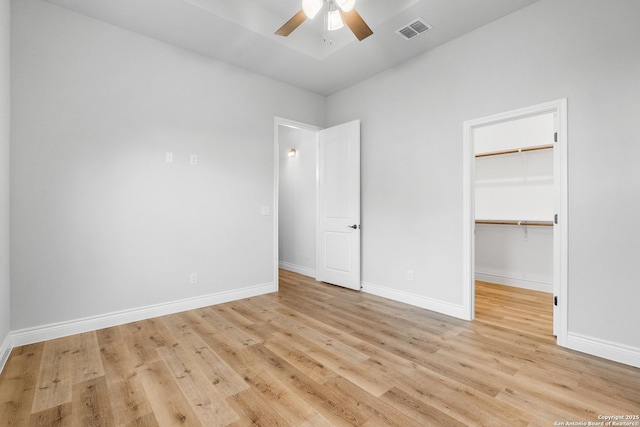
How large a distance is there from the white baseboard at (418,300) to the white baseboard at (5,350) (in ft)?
12.2

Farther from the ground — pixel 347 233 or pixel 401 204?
pixel 401 204

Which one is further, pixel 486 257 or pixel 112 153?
pixel 486 257

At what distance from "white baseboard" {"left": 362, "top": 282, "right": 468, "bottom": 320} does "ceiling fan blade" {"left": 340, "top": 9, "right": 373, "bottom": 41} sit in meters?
2.95

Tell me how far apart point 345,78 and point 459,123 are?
1.84m

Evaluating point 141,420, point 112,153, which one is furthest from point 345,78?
point 141,420

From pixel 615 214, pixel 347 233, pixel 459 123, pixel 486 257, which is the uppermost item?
pixel 459 123

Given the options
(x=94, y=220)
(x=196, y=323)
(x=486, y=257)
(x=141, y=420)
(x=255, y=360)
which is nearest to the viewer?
(x=141, y=420)

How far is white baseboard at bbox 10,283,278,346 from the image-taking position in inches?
103

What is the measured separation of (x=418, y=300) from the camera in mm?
3637

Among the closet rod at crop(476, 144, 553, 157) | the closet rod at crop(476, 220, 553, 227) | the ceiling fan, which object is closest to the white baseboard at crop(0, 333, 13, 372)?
the ceiling fan

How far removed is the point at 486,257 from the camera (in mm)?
4844

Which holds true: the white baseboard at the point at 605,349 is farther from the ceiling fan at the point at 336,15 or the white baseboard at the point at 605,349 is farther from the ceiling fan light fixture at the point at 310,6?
the ceiling fan light fixture at the point at 310,6

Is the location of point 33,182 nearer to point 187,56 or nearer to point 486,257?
point 187,56

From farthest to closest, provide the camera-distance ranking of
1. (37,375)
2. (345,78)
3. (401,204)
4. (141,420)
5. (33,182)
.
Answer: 1. (345,78)
2. (401,204)
3. (33,182)
4. (37,375)
5. (141,420)
